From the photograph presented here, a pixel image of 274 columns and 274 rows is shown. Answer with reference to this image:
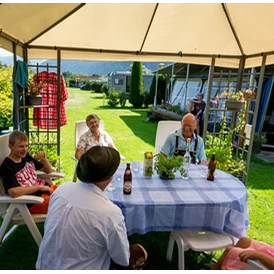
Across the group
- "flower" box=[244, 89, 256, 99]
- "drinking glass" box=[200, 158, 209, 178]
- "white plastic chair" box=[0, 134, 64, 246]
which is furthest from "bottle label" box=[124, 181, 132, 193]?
"flower" box=[244, 89, 256, 99]

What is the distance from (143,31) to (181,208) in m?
2.54

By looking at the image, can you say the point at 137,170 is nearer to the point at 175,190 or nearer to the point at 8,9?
the point at 175,190

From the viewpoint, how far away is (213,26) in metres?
3.29

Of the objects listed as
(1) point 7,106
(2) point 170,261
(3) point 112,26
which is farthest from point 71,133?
(2) point 170,261

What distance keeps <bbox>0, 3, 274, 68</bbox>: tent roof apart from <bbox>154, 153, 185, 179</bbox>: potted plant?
1.69 m

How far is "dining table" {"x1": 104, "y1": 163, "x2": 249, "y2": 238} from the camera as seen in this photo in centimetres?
180

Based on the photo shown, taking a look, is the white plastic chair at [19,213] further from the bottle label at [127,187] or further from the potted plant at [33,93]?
the potted plant at [33,93]

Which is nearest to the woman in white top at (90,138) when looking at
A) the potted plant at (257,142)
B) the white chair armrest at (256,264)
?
the white chair armrest at (256,264)

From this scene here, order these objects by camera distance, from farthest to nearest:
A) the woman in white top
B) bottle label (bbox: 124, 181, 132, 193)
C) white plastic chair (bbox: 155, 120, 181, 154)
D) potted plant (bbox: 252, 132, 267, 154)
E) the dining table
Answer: potted plant (bbox: 252, 132, 267, 154)
white plastic chair (bbox: 155, 120, 181, 154)
the woman in white top
bottle label (bbox: 124, 181, 132, 193)
the dining table

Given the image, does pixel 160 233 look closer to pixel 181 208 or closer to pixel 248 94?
pixel 181 208

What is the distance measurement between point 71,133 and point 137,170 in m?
5.51

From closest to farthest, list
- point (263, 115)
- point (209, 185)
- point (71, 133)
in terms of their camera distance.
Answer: point (209, 185), point (263, 115), point (71, 133)

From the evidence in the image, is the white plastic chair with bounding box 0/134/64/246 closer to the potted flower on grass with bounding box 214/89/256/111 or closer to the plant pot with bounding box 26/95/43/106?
the plant pot with bounding box 26/95/43/106

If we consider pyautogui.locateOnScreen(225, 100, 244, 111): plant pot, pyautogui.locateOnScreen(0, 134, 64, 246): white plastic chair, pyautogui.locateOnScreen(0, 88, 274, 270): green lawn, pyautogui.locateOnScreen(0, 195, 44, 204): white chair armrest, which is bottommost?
pyautogui.locateOnScreen(0, 88, 274, 270): green lawn
